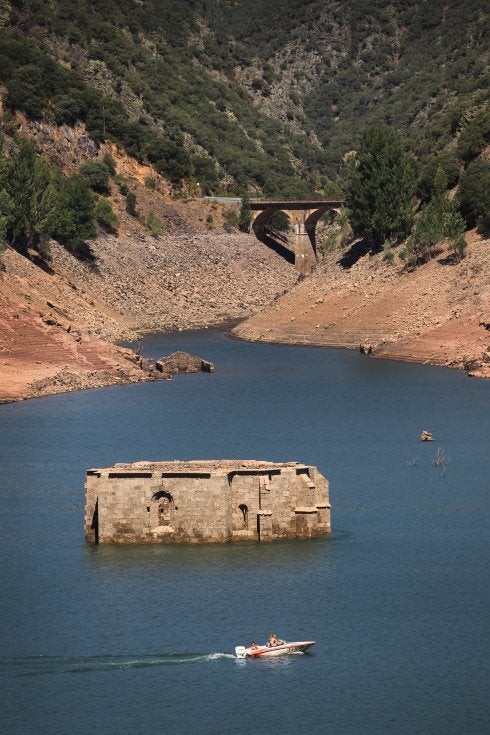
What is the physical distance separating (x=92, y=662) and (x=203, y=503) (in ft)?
43.9

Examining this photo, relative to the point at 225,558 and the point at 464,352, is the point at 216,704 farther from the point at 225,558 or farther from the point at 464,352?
the point at 464,352

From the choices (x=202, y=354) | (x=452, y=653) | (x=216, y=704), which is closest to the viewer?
(x=216, y=704)

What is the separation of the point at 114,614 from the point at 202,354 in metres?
90.6

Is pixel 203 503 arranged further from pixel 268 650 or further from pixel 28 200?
pixel 28 200

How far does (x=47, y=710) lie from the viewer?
196 feet

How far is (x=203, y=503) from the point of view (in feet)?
248

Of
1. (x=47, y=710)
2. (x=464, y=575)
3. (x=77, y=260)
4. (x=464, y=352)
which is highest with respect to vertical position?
(x=77, y=260)

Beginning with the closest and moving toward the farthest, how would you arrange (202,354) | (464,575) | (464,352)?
(464,575), (464,352), (202,354)

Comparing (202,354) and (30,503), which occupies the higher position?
(202,354)

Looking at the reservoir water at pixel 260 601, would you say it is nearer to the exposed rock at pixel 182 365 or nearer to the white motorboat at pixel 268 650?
the white motorboat at pixel 268 650

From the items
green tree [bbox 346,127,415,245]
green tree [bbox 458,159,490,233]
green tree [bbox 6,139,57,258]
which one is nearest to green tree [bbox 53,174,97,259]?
green tree [bbox 6,139,57,258]

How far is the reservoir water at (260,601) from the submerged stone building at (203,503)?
82 cm

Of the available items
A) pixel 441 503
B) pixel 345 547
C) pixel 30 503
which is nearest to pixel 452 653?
pixel 345 547

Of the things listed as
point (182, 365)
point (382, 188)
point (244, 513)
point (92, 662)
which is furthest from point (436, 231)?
point (92, 662)
